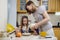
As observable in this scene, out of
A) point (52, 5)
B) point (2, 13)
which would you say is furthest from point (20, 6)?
point (2, 13)

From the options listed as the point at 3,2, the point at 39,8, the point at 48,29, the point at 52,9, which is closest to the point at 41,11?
the point at 39,8

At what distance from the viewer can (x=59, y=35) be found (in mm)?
4430

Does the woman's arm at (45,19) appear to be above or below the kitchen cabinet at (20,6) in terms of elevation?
below

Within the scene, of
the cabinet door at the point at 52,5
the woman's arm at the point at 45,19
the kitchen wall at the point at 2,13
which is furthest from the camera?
the cabinet door at the point at 52,5

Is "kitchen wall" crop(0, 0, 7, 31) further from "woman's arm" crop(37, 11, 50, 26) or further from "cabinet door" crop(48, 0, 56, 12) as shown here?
"cabinet door" crop(48, 0, 56, 12)

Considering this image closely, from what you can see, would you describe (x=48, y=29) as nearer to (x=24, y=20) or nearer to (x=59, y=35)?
(x=24, y=20)

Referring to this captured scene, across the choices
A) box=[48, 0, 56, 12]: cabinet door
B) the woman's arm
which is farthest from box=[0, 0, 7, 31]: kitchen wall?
box=[48, 0, 56, 12]: cabinet door

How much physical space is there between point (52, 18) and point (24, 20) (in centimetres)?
270

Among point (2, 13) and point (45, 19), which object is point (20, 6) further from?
point (2, 13)

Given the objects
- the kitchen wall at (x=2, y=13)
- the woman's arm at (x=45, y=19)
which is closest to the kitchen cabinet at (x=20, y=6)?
the woman's arm at (x=45, y=19)

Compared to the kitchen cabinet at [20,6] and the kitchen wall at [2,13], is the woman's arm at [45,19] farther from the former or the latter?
the kitchen cabinet at [20,6]

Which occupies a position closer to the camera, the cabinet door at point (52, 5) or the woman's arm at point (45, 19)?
the woman's arm at point (45, 19)

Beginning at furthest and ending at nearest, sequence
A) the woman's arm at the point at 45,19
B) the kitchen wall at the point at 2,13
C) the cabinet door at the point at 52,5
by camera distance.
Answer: the cabinet door at the point at 52,5 < the woman's arm at the point at 45,19 < the kitchen wall at the point at 2,13

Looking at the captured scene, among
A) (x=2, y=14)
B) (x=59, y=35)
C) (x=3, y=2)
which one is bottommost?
(x=59, y=35)
